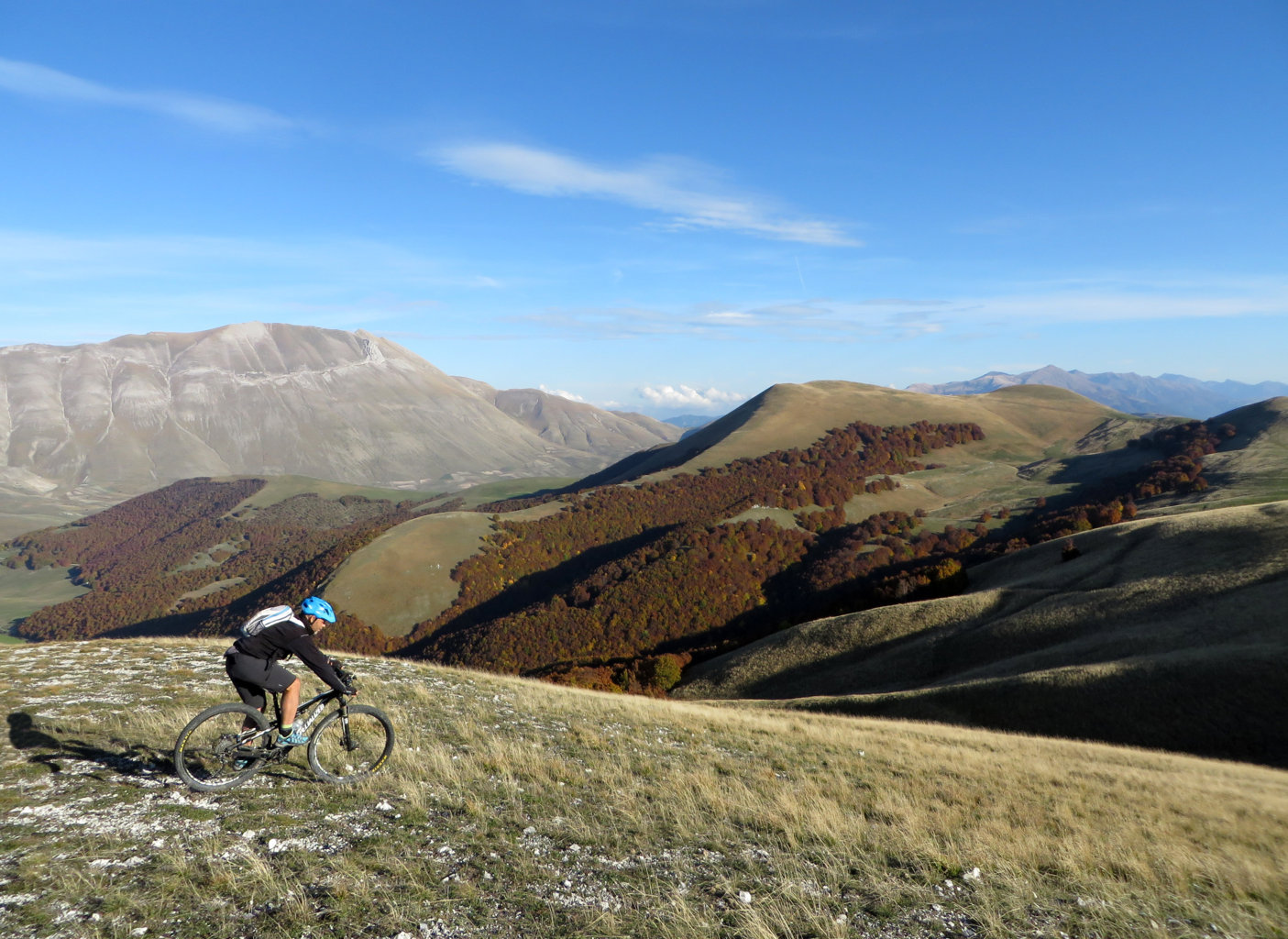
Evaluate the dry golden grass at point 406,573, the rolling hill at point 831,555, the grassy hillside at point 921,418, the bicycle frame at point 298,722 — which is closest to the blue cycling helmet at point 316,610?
the bicycle frame at point 298,722

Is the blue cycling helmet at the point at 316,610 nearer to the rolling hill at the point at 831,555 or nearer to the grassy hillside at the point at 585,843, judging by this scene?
the grassy hillside at the point at 585,843

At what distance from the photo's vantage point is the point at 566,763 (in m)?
12.5

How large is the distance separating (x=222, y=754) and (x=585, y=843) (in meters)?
6.24

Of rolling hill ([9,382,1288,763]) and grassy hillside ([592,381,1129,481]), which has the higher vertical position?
grassy hillside ([592,381,1129,481])

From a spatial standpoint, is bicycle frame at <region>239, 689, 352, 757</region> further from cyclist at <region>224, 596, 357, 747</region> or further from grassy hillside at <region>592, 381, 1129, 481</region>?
grassy hillside at <region>592, 381, 1129, 481</region>

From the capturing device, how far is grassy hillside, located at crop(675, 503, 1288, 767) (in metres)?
26.4

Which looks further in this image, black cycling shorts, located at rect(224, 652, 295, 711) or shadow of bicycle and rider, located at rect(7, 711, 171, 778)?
shadow of bicycle and rider, located at rect(7, 711, 171, 778)

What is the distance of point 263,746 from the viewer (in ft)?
33.6

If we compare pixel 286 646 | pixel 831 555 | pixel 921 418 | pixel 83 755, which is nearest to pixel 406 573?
pixel 831 555

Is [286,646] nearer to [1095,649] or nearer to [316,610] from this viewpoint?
[316,610]

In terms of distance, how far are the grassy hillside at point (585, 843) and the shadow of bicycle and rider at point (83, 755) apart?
5 centimetres

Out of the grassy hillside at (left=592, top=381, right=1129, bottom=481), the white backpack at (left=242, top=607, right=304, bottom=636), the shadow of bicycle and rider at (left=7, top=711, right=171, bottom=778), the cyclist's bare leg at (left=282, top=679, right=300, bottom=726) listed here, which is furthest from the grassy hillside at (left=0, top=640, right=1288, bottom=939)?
the grassy hillside at (left=592, top=381, right=1129, bottom=481)

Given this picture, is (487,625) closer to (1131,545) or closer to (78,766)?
(1131,545)

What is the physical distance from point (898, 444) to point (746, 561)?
7180cm
